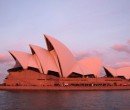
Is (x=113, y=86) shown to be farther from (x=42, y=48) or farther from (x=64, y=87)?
(x=42, y=48)

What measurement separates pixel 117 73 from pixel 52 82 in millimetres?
23541

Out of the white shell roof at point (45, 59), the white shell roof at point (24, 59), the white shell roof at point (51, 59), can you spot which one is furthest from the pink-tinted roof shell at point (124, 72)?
the white shell roof at point (24, 59)

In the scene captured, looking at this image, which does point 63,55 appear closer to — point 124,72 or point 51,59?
point 51,59

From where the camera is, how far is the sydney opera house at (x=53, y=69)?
75438 millimetres

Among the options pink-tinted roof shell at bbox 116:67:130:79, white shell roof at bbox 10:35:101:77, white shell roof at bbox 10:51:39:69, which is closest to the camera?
white shell roof at bbox 10:35:101:77

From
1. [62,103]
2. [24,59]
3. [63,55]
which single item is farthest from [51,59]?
[62,103]

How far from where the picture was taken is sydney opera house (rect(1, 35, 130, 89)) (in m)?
75.4

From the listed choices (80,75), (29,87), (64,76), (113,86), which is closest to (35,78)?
(29,87)

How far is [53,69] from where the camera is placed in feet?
253

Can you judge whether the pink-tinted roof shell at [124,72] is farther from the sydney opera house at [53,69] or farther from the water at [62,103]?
the water at [62,103]

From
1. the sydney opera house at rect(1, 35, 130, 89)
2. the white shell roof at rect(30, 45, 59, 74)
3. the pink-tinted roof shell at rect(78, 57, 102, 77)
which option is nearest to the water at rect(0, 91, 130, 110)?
the white shell roof at rect(30, 45, 59, 74)

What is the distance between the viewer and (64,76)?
Answer: 262 feet

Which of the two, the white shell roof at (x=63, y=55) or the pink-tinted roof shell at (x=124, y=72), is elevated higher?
the white shell roof at (x=63, y=55)

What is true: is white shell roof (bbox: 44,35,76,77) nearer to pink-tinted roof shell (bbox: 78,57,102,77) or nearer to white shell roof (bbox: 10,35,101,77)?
white shell roof (bbox: 10,35,101,77)
